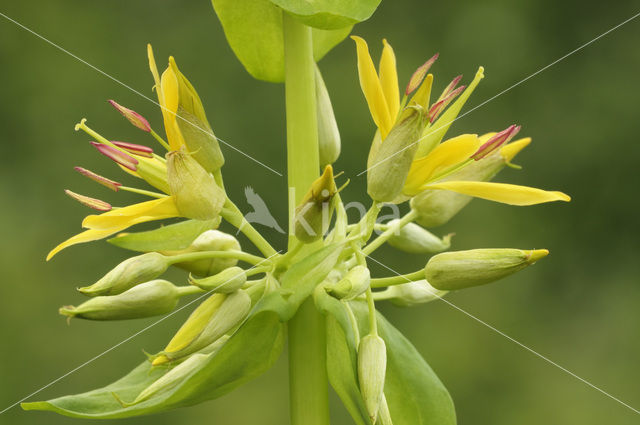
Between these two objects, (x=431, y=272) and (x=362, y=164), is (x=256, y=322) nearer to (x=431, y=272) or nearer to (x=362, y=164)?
(x=431, y=272)

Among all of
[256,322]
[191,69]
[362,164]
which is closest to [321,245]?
[256,322]

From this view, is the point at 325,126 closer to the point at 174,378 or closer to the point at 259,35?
the point at 259,35

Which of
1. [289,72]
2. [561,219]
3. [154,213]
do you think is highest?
[289,72]

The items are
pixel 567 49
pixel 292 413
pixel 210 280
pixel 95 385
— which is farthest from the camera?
pixel 567 49

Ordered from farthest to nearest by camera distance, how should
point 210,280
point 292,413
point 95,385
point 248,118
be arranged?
point 248,118 → point 95,385 → point 292,413 → point 210,280

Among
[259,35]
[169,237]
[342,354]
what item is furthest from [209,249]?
[259,35]

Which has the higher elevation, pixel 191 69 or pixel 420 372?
pixel 191 69

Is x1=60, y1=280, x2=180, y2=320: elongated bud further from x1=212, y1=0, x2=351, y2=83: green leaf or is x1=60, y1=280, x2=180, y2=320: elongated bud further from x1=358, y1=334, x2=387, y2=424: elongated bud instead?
x1=212, y1=0, x2=351, y2=83: green leaf
